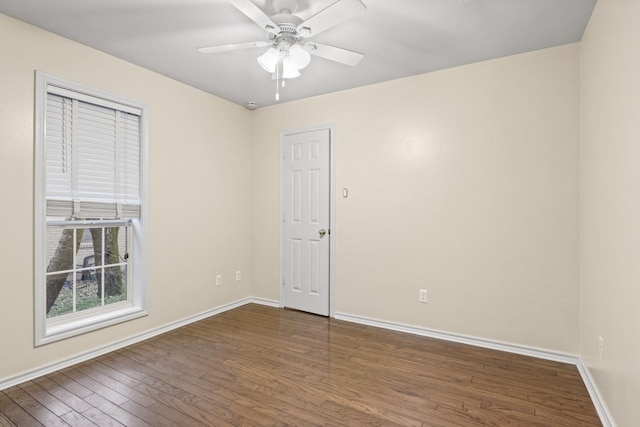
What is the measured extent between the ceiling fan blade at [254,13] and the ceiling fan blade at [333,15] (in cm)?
19

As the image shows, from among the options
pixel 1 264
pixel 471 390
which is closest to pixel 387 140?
pixel 471 390

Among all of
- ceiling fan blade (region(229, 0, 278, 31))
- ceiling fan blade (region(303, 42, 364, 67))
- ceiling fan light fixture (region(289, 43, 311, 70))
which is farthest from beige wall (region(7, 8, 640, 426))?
ceiling fan blade (region(229, 0, 278, 31))

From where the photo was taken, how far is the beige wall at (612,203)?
5.01 feet

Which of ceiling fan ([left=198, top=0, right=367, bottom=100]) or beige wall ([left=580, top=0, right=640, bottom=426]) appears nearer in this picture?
beige wall ([left=580, top=0, right=640, bottom=426])

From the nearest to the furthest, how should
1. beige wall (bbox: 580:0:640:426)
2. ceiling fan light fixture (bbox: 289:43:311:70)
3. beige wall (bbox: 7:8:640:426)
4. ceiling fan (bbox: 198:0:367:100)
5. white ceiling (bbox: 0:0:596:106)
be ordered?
beige wall (bbox: 580:0:640:426)
ceiling fan (bbox: 198:0:367:100)
beige wall (bbox: 7:8:640:426)
white ceiling (bbox: 0:0:596:106)
ceiling fan light fixture (bbox: 289:43:311:70)

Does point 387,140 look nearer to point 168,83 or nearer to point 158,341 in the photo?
point 168,83

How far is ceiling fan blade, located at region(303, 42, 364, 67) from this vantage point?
224 cm

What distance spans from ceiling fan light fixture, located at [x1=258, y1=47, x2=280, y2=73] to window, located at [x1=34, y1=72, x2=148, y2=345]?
1461mm

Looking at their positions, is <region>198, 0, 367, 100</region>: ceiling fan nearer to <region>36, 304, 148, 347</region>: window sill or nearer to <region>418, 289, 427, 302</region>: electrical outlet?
<region>418, 289, 427, 302</region>: electrical outlet

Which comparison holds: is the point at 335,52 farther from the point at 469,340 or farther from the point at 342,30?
the point at 469,340

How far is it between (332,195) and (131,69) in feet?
7.37

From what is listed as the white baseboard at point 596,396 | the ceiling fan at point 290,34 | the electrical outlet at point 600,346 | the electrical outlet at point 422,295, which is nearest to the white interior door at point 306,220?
the electrical outlet at point 422,295

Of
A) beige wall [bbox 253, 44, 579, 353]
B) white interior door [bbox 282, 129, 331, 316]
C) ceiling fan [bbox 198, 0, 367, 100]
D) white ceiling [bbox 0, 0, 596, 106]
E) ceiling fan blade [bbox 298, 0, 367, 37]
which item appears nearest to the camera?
ceiling fan blade [bbox 298, 0, 367, 37]

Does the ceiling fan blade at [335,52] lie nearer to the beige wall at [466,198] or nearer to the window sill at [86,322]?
the beige wall at [466,198]
